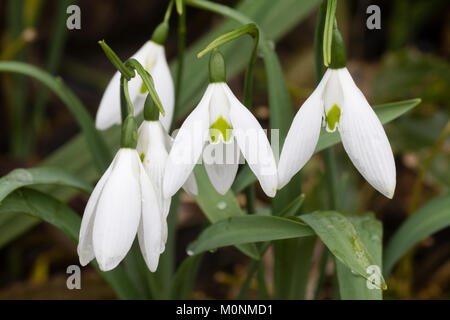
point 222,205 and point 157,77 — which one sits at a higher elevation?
point 157,77

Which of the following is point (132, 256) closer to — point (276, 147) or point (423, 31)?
point (276, 147)

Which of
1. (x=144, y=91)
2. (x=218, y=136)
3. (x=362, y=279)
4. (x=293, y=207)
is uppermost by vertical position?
(x=144, y=91)

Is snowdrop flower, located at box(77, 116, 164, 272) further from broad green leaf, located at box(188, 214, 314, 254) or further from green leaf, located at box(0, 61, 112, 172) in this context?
green leaf, located at box(0, 61, 112, 172)

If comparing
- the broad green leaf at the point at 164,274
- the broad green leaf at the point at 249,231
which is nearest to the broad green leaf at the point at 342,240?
the broad green leaf at the point at 249,231

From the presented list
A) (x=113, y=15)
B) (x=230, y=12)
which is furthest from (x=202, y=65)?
(x=113, y=15)

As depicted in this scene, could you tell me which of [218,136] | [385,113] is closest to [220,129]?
[218,136]

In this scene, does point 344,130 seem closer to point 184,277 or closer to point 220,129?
point 220,129
